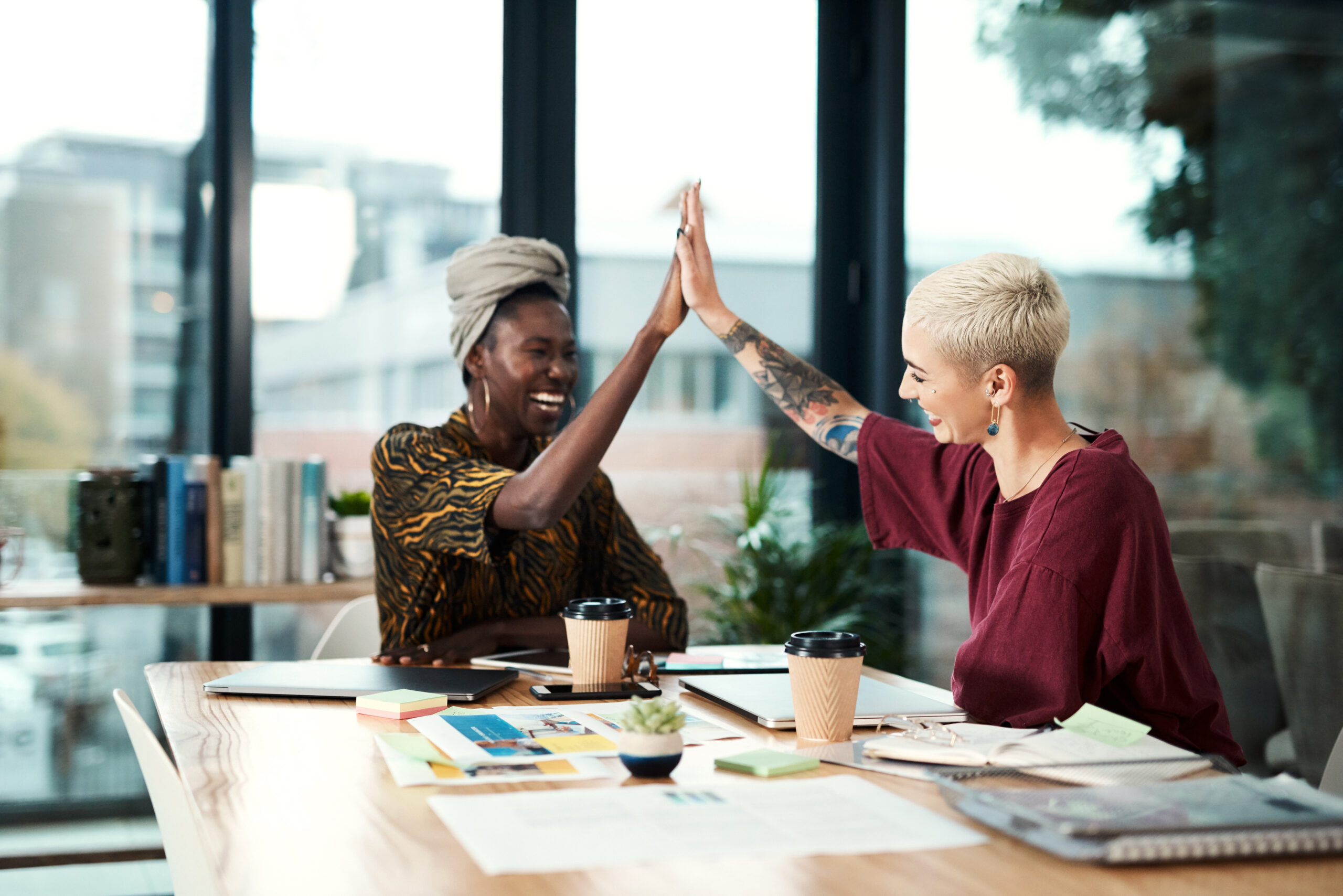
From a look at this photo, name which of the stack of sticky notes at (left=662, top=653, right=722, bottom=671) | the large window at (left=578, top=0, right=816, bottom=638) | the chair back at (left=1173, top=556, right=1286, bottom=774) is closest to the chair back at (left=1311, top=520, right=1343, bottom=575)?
the chair back at (left=1173, top=556, right=1286, bottom=774)

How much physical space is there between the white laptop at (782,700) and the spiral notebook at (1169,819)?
373 millimetres

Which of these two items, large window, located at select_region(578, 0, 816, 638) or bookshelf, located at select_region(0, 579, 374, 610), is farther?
large window, located at select_region(578, 0, 816, 638)

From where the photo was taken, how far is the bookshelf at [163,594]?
2846 millimetres

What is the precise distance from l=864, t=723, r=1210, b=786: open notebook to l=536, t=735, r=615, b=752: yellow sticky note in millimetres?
285

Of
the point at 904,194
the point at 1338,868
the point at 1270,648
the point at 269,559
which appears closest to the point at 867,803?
the point at 1338,868

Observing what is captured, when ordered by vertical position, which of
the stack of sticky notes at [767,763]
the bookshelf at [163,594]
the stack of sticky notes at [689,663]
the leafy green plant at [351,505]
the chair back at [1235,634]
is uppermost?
the leafy green plant at [351,505]

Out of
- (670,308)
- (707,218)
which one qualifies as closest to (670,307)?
(670,308)

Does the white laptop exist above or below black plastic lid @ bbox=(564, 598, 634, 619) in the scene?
below

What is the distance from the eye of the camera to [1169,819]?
95cm

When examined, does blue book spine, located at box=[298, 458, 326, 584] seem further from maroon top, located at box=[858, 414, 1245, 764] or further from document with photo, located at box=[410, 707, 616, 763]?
maroon top, located at box=[858, 414, 1245, 764]

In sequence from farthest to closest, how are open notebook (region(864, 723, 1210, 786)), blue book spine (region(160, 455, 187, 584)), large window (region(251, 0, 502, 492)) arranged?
large window (region(251, 0, 502, 492)), blue book spine (region(160, 455, 187, 584)), open notebook (region(864, 723, 1210, 786))

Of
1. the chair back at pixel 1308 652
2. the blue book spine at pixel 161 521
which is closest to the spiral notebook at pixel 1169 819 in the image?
the chair back at pixel 1308 652

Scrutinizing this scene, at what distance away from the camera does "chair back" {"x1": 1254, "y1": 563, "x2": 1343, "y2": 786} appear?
2.68 metres

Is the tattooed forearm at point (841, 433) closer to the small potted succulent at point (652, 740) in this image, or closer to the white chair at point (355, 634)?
the white chair at point (355, 634)
